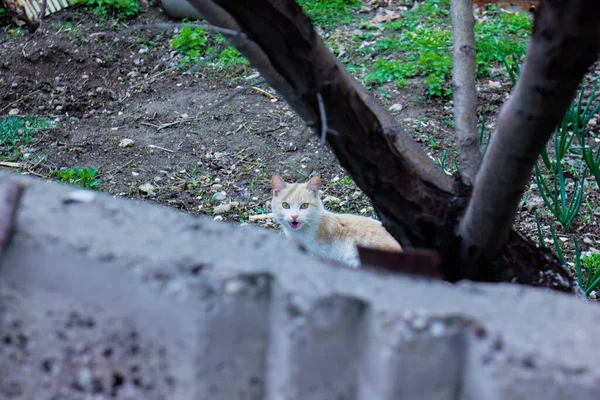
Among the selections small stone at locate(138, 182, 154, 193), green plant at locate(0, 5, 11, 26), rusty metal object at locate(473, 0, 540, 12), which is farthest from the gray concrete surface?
green plant at locate(0, 5, 11, 26)

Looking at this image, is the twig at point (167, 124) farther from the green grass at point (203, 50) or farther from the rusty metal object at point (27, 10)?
the rusty metal object at point (27, 10)

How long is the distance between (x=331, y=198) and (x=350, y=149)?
7.59ft

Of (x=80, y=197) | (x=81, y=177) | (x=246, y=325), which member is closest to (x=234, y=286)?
(x=246, y=325)

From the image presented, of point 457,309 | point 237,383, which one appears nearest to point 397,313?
point 457,309

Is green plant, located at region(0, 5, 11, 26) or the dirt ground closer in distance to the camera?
the dirt ground

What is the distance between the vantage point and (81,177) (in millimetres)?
3982

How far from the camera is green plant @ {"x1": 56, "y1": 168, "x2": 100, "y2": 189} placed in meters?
3.92

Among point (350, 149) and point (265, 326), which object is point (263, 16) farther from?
point (265, 326)

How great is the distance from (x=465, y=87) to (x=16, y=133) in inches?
142

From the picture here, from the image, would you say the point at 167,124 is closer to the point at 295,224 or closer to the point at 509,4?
the point at 295,224

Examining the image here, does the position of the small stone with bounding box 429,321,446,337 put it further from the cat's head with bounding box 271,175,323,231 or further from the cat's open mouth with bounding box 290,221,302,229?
the cat's open mouth with bounding box 290,221,302,229

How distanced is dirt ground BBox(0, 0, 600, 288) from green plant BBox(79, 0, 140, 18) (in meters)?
0.29

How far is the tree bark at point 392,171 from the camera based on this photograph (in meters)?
1.56

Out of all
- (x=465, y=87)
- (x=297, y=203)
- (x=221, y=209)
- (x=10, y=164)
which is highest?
(x=465, y=87)
